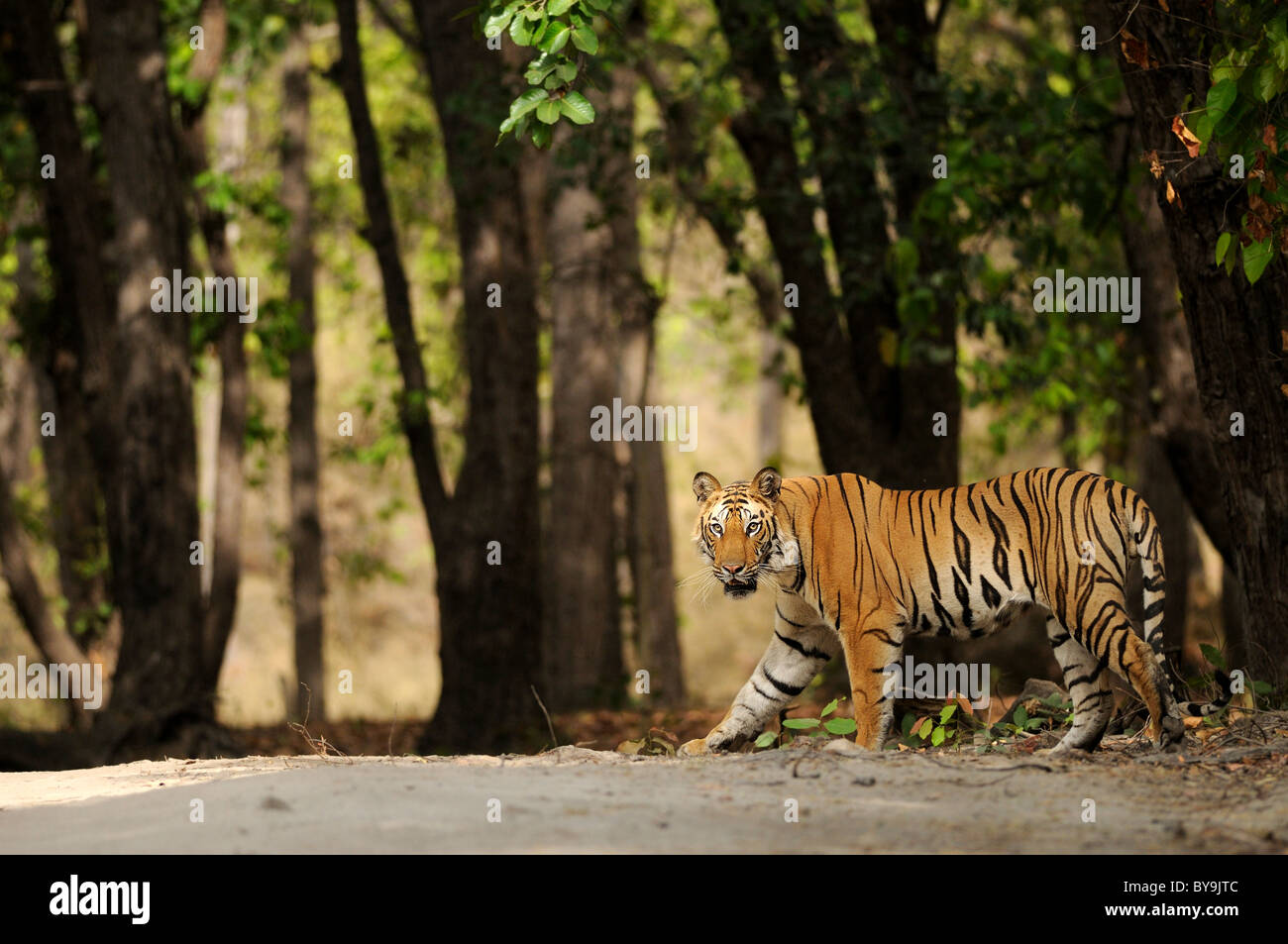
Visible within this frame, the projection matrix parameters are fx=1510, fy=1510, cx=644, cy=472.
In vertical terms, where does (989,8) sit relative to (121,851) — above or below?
above

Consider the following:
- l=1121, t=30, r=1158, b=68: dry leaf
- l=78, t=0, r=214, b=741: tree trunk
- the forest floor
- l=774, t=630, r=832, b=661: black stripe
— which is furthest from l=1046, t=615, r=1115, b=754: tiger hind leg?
l=78, t=0, r=214, b=741: tree trunk

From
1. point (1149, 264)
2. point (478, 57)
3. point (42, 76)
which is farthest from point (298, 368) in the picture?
point (1149, 264)

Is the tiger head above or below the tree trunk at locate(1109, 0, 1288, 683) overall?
below

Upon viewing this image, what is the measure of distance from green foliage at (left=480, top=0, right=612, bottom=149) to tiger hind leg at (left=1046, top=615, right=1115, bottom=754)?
10.9 feet

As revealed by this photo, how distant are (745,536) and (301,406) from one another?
561 inches

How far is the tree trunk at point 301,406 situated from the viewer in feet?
65.3

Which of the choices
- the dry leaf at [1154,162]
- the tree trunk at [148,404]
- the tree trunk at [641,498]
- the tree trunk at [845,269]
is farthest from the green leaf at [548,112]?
the tree trunk at [641,498]

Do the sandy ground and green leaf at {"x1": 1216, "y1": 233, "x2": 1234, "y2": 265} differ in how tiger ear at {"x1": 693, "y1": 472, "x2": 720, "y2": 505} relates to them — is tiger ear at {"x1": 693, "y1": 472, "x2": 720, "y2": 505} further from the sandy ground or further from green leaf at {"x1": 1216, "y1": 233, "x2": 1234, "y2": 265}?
green leaf at {"x1": 1216, "y1": 233, "x2": 1234, "y2": 265}

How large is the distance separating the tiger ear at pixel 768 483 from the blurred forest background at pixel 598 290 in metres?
1.80

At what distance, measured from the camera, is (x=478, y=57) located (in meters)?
12.6

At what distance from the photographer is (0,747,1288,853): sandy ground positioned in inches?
197

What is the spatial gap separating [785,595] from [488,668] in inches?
227

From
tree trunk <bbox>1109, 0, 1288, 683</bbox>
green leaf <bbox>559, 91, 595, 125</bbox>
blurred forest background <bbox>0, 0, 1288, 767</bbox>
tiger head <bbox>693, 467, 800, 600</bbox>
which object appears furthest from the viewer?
blurred forest background <bbox>0, 0, 1288, 767</bbox>
